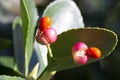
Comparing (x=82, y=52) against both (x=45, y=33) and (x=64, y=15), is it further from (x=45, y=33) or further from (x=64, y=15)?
(x=64, y=15)

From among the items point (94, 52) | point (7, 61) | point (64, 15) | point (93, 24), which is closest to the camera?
point (94, 52)

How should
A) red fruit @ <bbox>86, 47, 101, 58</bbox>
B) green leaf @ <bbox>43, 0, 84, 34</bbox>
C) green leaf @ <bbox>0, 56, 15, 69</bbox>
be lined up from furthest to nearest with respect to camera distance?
green leaf @ <bbox>0, 56, 15, 69</bbox>
green leaf @ <bbox>43, 0, 84, 34</bbox>
red fruit @ <bbox>86, 47, 101, 58</bbox>

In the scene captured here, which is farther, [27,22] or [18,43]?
[18,43]

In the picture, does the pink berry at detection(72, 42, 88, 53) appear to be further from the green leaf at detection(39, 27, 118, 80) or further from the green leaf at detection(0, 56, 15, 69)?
the green leaf at detection(0, 56, 15, 69)

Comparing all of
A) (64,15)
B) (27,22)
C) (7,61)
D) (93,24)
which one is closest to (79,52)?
(27,22)

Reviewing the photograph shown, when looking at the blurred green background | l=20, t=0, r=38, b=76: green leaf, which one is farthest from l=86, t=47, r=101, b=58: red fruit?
the blurred green background

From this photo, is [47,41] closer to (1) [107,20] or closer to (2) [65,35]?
(2) [65,35]

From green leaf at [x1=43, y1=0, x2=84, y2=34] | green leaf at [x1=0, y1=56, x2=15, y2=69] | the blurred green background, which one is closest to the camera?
green leaf at [x1=43, y1=0, x2=84, y2=34]
